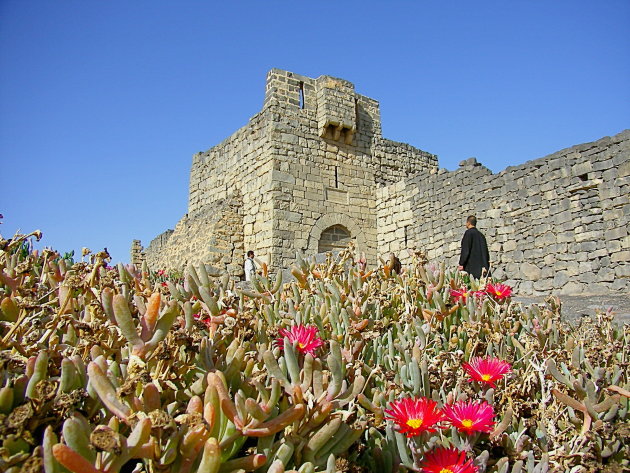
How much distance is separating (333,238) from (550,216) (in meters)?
4.90

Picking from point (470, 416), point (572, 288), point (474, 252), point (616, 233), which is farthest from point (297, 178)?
point (470, 416)

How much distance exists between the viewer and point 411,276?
2762 millimetres

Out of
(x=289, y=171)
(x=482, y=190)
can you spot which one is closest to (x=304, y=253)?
(x=289, y=171)

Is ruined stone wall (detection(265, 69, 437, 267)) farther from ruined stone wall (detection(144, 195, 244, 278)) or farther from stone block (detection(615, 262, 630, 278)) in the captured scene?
stone block (detection(615, 262, 630, 278))

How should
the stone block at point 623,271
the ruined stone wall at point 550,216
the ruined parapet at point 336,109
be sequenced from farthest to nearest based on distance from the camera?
the ruined parapet at point 336,109 → the ruined stone wall at point 550,216 → the stone block at point 623,271

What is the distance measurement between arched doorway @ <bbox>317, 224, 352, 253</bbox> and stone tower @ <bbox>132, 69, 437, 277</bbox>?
0.02 m

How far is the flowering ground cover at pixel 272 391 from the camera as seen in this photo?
105 cm

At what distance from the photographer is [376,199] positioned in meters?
13.3

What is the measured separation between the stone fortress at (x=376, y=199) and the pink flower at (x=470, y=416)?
778 centimetres

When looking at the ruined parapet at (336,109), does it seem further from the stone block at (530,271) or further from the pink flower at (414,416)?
the pink flower at (414,416)

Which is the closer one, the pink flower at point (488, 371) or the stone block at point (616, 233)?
the pink flower at point (488, 371)

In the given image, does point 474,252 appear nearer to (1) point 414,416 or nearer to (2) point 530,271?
(2) point 530,271

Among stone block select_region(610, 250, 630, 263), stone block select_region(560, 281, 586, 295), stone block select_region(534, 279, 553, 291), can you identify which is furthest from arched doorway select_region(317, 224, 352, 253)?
stone block select_region(610, 250, 630, 263)

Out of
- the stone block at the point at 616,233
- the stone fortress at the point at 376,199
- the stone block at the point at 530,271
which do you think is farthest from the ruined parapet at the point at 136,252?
the stone block at the point at 616,233
